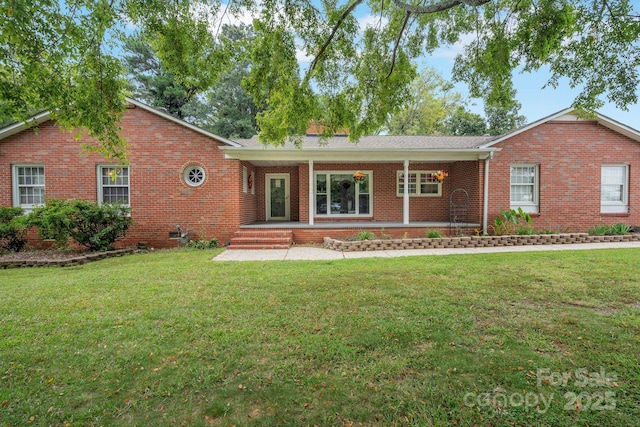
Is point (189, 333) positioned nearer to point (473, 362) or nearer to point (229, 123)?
point (473, 362)

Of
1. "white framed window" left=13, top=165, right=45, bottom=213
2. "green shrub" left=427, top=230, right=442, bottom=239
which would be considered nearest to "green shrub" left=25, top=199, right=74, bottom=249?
"white framed window" left=13, top=165, right=45, bottom=213

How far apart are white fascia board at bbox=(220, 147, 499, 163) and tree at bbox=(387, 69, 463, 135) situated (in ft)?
58.0

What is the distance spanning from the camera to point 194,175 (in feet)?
31.9

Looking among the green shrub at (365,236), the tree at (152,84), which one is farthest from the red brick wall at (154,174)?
the tree at (152,84)

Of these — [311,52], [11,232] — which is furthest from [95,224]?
[311,52]

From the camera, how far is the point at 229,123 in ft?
85.4

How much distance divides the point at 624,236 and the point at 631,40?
844cm

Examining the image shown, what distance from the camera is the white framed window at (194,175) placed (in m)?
9.64

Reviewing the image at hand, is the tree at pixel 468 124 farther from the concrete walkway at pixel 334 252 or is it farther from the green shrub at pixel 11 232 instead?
the green shrub at pixel 11 232

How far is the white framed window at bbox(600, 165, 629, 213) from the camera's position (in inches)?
423

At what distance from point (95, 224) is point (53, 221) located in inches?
35.5

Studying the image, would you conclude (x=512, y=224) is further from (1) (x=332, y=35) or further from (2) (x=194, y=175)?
(2) (x=194, y=175)

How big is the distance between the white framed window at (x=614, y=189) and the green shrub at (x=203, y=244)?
13.7 m

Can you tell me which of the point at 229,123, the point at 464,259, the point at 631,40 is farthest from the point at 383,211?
the point at 229,123
